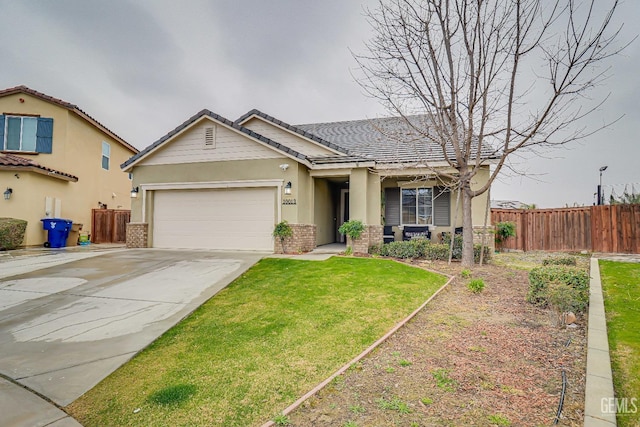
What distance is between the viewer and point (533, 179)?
907 cm

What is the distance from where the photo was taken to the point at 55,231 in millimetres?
13602

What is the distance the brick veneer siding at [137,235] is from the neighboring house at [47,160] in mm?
4780

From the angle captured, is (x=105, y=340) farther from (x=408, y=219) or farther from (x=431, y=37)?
(x=408, y=219)

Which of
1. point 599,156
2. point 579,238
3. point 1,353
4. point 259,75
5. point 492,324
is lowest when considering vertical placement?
point 1,353

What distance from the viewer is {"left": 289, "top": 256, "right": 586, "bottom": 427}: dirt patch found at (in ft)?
8.50

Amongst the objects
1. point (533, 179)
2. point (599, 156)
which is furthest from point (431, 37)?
point (599, 156)

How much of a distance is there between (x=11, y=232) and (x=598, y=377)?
56.9 feet

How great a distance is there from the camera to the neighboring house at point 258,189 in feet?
Answer: 37.7

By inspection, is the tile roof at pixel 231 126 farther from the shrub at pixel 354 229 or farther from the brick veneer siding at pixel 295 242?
the shrub at pixel 354 229

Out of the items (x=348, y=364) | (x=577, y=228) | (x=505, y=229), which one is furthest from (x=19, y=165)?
(x=577, y=228)

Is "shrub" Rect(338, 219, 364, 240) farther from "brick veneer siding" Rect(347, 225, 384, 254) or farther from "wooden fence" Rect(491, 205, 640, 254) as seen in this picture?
"wooden fence" Rect(491, 205, 640, 254)

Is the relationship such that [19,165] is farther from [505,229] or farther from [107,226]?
[505,229]

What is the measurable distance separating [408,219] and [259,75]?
10.8m

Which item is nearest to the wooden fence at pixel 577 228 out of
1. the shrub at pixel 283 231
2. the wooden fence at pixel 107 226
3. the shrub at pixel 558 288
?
the shrub at pixel 558 288
